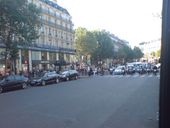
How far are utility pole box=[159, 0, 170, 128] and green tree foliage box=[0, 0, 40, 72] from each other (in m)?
35.1

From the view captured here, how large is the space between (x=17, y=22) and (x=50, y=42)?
4257 centimetres

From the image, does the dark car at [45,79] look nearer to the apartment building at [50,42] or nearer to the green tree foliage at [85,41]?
the apartment building at [50,42]

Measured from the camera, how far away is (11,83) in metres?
28.3

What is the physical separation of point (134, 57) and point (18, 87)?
454 ft

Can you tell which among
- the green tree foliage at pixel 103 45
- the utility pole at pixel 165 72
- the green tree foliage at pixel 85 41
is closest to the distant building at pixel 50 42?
the green tree foliage at pixel 85 41

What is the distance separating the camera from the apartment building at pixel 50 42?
224 feet

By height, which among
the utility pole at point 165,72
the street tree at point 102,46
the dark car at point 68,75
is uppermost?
the street tree at point 102,46

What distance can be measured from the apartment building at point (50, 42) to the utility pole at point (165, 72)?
204 ft

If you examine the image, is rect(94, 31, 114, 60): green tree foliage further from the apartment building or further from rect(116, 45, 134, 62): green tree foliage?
rect(116, 45, 134, 62): green tree foliage

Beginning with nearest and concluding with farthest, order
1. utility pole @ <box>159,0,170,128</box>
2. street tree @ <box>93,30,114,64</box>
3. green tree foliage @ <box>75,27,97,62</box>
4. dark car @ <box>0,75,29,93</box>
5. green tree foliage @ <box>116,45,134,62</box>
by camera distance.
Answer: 1. utility pole @ <box>159,0,170,128</box>
2. dark car @ <box>0,75,29,93</box>
3. green tree foliage @ <box>75,27,97,62</box>
4. street tree @ <box>93,30,114,64</box>
5. green tree foliage @ <box>116,45,134,62</box>

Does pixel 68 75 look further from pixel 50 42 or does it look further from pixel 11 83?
pixel 50 42

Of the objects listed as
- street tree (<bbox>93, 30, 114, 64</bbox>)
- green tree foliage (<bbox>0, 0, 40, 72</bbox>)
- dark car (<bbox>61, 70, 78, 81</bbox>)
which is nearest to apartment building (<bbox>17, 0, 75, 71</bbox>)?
street tree (<bbox>93, 30, 114, 64</bbox>)

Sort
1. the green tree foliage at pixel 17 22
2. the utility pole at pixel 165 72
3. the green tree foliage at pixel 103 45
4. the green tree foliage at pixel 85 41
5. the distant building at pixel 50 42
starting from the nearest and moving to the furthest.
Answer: the utility pole at pixel 165 72 < the green tree foliage at pixel 17 22 < the distant building at pixel 50 42 < the green tree foliage at pixel 85 41 < the green tree foliage at pixel 103 45

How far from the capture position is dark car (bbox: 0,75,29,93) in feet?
89.2
